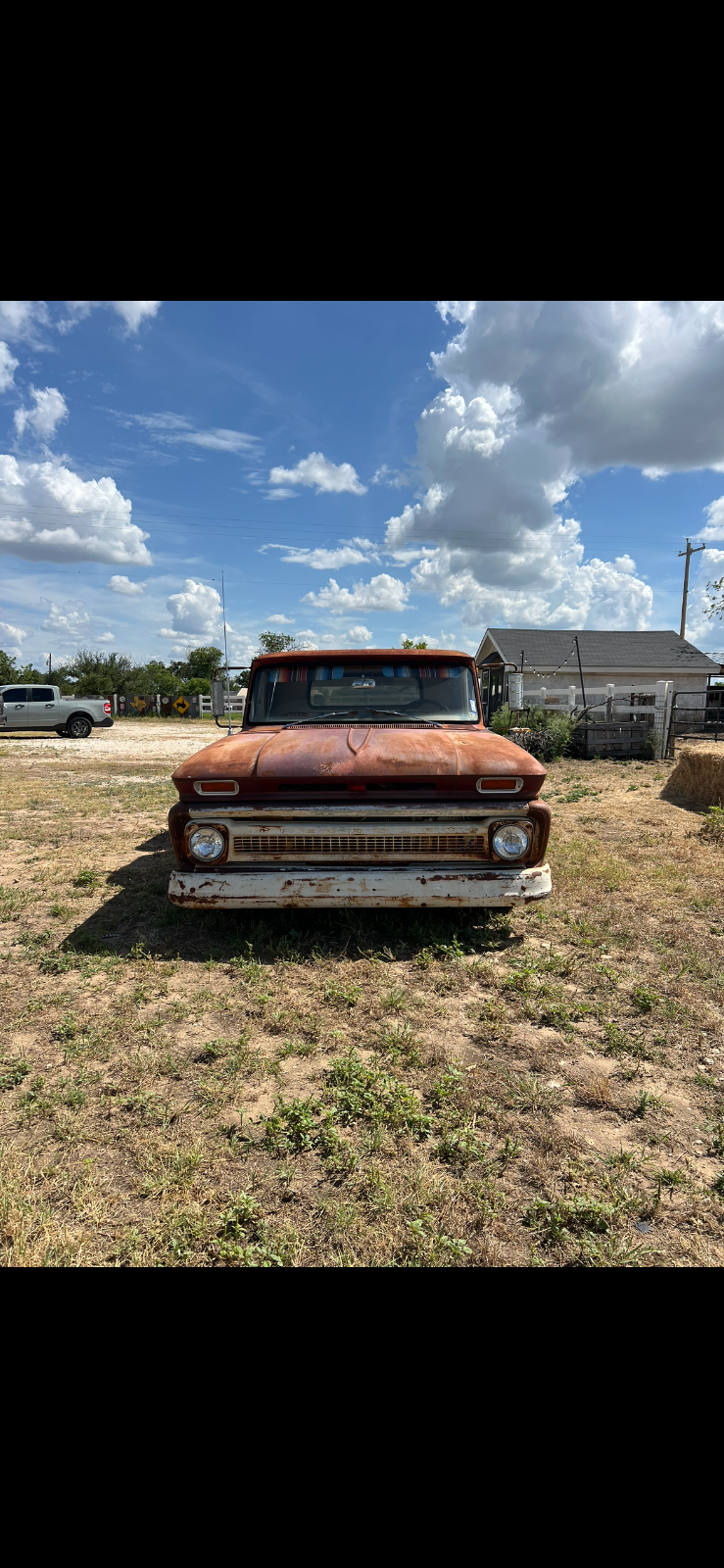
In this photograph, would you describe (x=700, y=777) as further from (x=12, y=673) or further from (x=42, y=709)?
(x=12, y=673)

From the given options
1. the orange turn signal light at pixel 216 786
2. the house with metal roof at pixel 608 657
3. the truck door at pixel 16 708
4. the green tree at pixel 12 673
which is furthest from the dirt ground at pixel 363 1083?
the green tree at pixel 12 673

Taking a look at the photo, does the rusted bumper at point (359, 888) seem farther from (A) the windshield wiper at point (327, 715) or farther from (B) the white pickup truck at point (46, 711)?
(B) the white pickup truck at point (46, 711)

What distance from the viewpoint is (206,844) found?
318 cm

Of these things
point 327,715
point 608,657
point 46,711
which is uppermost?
point 608,657

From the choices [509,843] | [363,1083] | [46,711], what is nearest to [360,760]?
[509,843]

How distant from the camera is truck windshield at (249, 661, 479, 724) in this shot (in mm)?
4156

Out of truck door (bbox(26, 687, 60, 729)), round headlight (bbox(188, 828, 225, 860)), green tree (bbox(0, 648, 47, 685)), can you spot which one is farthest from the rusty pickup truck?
green tree (bbox(0, 648, 47, 685))

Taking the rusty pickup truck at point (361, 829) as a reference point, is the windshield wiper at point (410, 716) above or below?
above

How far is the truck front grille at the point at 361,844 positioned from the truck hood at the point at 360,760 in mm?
268

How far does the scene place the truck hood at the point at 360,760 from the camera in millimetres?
3123

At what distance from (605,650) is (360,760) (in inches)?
1086

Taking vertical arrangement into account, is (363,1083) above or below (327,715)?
below

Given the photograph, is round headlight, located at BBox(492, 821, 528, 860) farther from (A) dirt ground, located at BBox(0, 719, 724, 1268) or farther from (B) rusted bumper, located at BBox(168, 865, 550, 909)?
(A) dirt ground, located at BBox(0, 719, 724, 1268)
